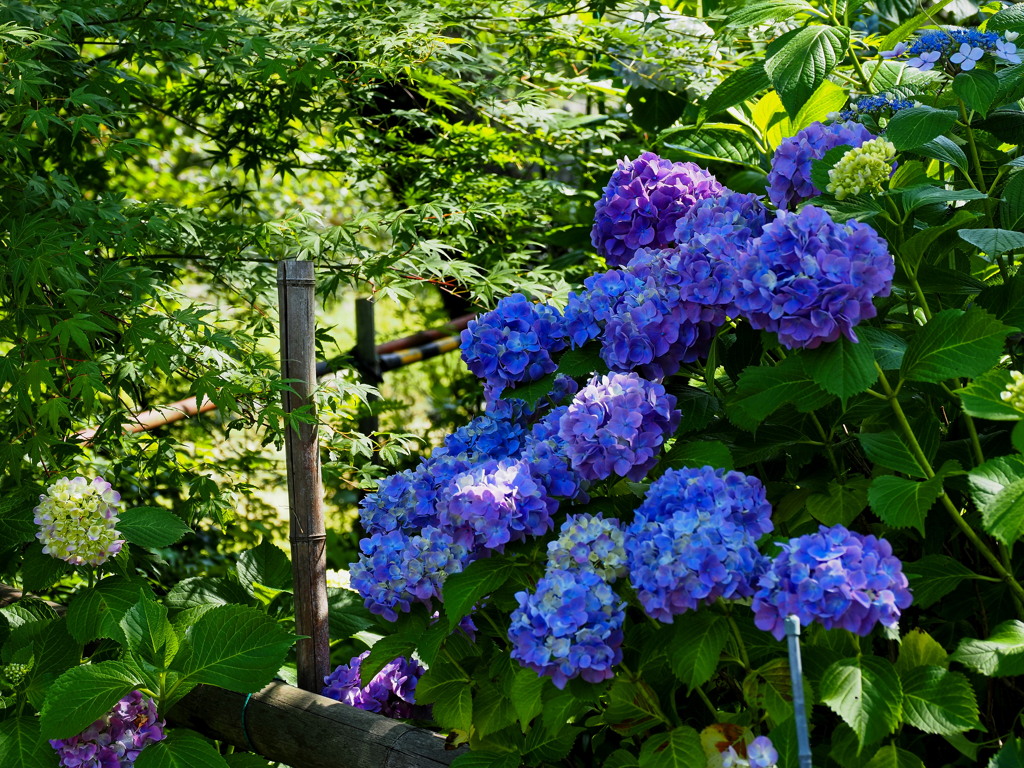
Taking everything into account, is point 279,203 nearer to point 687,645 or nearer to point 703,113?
point 703,113

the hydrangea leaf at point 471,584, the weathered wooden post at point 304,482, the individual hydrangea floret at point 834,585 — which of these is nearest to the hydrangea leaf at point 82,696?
the weathered wooden post at point 304,482

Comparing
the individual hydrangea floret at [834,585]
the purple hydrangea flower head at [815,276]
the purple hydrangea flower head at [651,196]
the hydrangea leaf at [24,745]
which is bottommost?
the hydrangea leaf at [24,745]

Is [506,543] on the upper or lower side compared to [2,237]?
lower

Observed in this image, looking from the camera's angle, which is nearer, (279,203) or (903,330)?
(903,330)

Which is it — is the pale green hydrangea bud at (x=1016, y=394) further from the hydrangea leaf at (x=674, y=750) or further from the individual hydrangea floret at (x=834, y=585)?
the hydrangea leaf at (x=674, y=750)

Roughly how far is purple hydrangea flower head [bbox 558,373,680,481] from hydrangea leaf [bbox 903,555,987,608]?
A: 370 millimetres

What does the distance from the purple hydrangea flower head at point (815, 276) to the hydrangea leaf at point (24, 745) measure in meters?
1.38

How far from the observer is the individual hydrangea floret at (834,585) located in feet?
3.41

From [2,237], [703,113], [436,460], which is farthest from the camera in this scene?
[2,237]

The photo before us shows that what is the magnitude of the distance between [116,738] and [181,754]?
0.65ft

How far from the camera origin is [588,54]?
3.29m

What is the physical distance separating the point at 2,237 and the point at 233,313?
955 mm

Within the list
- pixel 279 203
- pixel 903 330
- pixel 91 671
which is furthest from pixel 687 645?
pixel 279 203

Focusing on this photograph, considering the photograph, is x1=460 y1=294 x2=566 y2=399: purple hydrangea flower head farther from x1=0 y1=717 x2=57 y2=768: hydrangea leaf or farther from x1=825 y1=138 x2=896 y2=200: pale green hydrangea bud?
x1=0 y1=717 x2=57 y2=768: hydrangea leaf
